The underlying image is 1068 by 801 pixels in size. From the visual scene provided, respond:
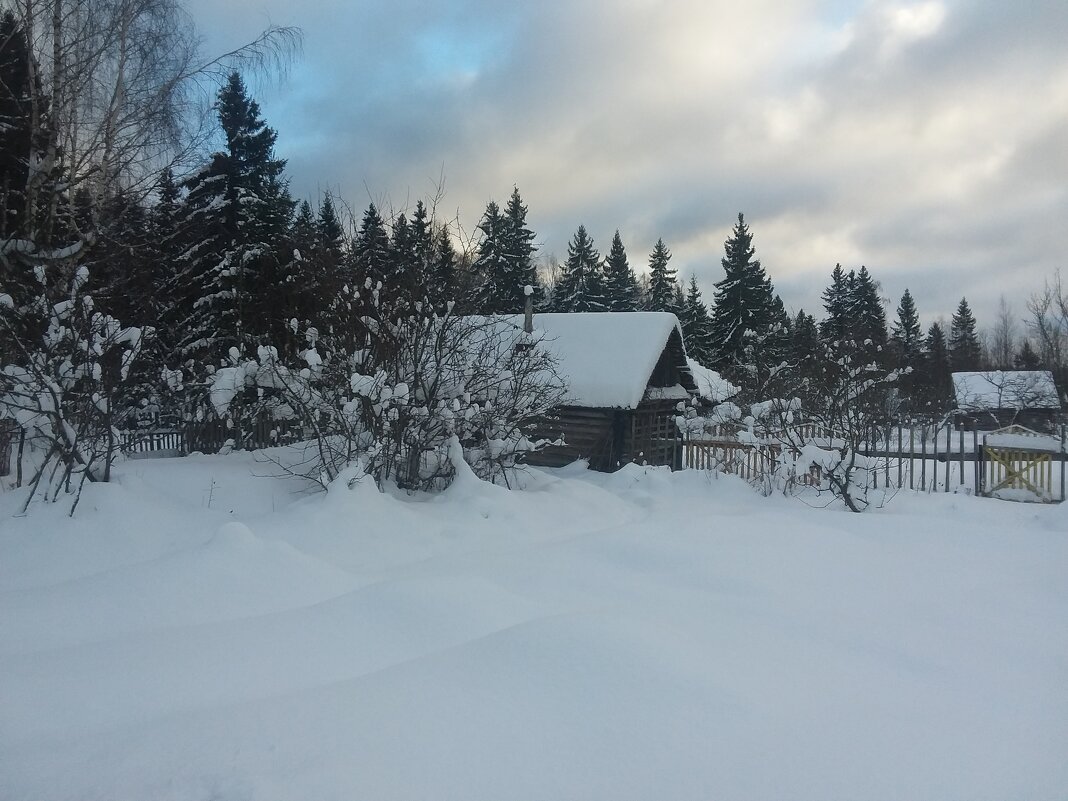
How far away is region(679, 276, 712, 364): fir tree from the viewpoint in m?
37.2

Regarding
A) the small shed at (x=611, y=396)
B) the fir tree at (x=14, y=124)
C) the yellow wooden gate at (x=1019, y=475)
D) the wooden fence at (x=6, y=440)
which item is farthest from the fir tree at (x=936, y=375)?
the fir tree at (x=14, y=124)

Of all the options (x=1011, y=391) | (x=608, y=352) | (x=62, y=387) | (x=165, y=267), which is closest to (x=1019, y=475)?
(x=608, y=352)

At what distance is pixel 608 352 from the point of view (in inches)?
607

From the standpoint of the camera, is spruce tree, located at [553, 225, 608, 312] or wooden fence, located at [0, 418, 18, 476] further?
spruce tree, located at [553, 225, 608, 312]

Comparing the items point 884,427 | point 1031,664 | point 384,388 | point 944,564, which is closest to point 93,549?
point 384,388

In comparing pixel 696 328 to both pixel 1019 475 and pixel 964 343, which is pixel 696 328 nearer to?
pixel 1019 475

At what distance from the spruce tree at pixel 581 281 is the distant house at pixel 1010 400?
67.5 feet

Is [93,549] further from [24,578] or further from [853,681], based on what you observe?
[853,681]

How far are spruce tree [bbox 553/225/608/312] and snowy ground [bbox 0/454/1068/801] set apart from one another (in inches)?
1407

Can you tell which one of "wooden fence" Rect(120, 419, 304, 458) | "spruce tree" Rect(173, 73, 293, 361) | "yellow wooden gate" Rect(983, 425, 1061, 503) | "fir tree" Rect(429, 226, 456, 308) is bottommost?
"yellow wooden gate" Rect(983, 425, 1061, 503)

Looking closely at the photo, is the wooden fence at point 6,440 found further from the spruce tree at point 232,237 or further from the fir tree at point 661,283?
Result: the fir tree at point 661,283

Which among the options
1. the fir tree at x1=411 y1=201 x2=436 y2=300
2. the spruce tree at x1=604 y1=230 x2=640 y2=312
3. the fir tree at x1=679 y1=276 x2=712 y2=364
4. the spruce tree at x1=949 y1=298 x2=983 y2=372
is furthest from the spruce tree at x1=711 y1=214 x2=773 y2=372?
the spruce tree at x1=949 y1=298 x2=983 y2=372

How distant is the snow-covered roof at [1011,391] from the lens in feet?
91.8

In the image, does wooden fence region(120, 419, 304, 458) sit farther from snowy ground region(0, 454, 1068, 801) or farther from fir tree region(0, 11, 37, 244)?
snowy ground region(0, 454, 1068, 801)
